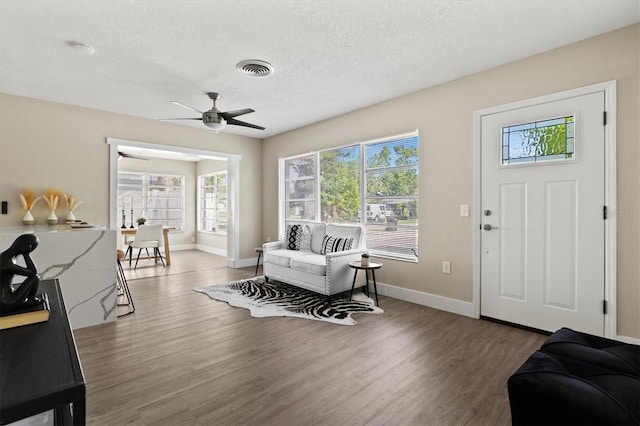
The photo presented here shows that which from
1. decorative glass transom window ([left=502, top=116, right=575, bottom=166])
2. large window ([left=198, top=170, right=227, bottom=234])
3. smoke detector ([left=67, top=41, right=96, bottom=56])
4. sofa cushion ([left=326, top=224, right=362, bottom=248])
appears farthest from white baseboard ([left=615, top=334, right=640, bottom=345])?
large window ([left=198, top=170, right=227, bottom=234])

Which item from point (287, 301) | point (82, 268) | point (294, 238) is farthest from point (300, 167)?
point (82, 268)

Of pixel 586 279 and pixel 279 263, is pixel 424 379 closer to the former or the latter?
pixel 586 279

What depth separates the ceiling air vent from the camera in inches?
125

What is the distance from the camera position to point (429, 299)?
12.7 feet

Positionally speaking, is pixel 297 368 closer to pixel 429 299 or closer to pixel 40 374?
pixel 40 374

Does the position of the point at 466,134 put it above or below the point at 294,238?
above

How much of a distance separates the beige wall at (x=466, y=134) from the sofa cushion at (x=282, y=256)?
1.21m

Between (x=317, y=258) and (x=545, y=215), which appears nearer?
(x=545, y=215)

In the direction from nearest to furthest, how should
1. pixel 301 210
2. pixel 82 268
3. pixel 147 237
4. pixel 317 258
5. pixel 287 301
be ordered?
pixel 82 268 → pixel 287 301 → pixel 317 258 → pixel 301 210 → pixel 147 237

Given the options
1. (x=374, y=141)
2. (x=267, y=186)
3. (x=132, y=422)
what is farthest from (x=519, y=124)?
(x=267, y=186)

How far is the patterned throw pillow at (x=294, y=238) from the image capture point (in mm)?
5129

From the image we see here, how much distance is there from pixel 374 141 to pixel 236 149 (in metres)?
3.04

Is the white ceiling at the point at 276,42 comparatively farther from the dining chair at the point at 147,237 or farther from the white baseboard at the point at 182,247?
the white baseboard at the point at 182,247

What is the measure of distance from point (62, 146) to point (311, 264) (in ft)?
12.6
